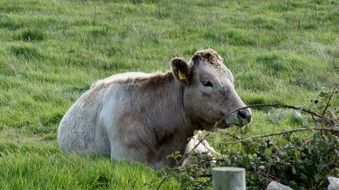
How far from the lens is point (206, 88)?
28.3 feet

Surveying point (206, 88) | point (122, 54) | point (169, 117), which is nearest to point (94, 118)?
point (169, 117)

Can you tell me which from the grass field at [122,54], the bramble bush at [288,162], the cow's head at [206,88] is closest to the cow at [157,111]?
the cow's head at [206,88]

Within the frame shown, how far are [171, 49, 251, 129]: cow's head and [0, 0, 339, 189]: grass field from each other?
1.66m

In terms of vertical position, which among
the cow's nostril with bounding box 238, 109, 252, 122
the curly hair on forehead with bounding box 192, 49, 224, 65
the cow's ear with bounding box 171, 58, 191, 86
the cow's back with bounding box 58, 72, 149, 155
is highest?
the curly hair on forehead with bounding box 192, 49, 224, 65

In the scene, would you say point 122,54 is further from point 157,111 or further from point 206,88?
point 206,88

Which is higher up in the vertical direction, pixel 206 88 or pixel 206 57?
pixel 206 57

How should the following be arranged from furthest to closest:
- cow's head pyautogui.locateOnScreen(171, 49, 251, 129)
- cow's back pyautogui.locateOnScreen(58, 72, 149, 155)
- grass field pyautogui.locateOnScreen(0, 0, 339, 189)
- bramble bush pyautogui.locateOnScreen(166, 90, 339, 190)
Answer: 1. cow's back pyautogui.locateOnScreen(58, 72, 149, 155)
2. cow's head pyautogui.locateOnScreen(171, 49, 251, 129)
3. grass field pyautogui.locateOnScreen(0, 0, 339, 189)
4. bramble bush pyautogui.locateOnScreen(166, 90, 339, 190)

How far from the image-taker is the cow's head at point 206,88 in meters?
8.48

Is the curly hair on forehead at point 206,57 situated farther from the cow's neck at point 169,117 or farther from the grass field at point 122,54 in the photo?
the grass field at point 122,54

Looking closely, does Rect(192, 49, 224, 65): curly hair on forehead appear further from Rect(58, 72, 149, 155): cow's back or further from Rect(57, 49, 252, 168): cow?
Rect(58, 72, 149, 155): cow's back

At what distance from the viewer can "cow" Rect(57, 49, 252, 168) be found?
8516 mm

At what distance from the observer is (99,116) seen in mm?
9203

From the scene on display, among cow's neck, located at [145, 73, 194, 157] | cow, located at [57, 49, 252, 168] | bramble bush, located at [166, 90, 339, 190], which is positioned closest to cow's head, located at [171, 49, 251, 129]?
cow, located at [57, 49, 252, 168]

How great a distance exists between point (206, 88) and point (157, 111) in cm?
70
